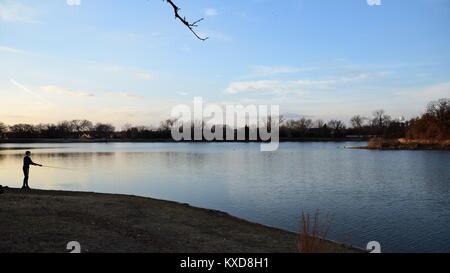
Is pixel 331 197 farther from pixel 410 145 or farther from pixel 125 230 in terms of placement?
pixel 410 145

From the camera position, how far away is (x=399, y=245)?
13547 mm

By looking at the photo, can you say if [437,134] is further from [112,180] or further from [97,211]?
[97,211]

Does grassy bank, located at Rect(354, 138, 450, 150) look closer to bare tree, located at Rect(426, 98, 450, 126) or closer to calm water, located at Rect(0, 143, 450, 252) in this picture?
bare tree, located at Rect(426, 98, 450, 126)

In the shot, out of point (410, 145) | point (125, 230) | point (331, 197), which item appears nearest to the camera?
point (125, 230)

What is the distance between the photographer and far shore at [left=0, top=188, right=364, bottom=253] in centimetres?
975

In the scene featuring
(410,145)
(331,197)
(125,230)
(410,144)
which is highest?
(410,144)

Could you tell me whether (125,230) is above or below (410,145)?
below

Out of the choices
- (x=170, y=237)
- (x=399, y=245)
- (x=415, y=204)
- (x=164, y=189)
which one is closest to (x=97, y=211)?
(x=170, y=237)

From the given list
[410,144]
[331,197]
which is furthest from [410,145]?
[331,197]

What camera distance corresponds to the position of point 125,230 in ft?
38.3

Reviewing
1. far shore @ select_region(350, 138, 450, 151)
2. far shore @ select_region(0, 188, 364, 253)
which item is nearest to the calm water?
far shore @ select_region(0, 188, 364, 253)

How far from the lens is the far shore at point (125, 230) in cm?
975

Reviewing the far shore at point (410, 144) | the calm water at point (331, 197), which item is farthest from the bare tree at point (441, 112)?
A: the calm water at point (331, 197)

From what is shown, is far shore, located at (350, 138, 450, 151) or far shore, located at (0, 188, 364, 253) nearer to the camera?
far shore, located at (0, 188, 364, 253)
